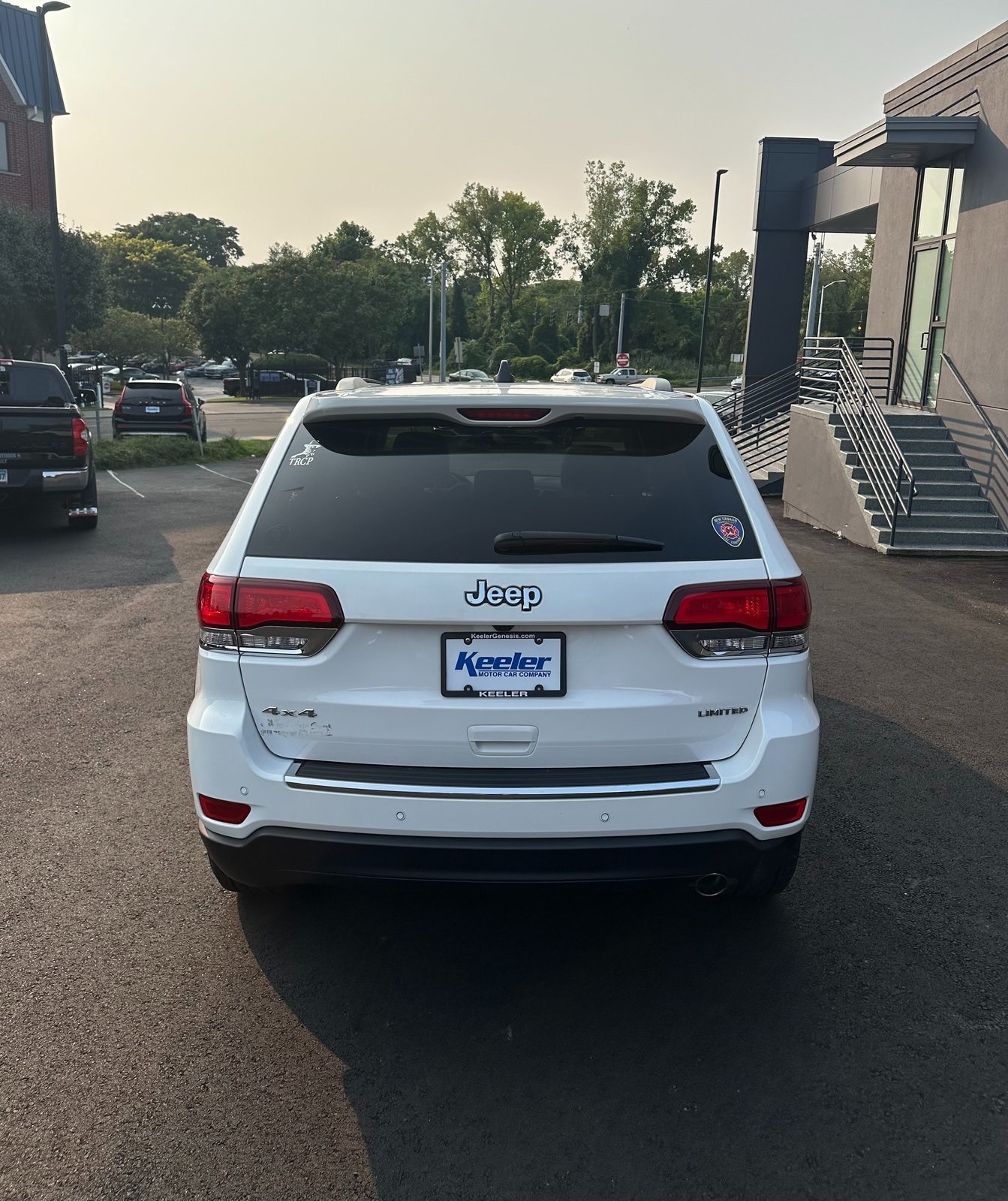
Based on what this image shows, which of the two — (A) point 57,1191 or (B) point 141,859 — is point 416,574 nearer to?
(A) point 57,1191

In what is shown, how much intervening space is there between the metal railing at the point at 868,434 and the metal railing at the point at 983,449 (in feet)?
3.07

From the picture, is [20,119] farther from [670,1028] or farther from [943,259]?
[670,1028]

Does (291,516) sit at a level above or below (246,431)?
above

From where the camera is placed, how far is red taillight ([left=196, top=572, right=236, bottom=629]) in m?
3.19

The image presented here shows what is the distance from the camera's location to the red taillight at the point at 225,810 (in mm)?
3209

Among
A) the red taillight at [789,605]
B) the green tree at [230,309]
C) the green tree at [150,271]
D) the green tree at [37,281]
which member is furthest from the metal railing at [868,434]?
the green tree at [150,271]

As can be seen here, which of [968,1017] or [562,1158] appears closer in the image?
[562,1158]

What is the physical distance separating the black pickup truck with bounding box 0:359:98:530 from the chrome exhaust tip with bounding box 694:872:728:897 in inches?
407

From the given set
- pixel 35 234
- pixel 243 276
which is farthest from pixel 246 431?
pixel 243 276

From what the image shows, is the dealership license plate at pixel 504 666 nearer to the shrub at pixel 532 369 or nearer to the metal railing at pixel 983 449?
the metal railing at pixel 983 449

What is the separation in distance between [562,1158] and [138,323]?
6718 centimetres

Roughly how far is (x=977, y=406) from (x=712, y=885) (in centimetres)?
1302

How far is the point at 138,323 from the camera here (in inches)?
2507

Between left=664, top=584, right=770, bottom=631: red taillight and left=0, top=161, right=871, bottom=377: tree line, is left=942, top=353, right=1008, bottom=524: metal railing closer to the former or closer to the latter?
left=664, top=584, right=770, bottom=631: red taillight
